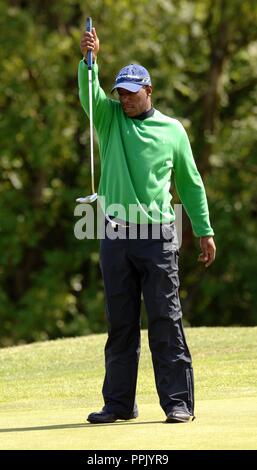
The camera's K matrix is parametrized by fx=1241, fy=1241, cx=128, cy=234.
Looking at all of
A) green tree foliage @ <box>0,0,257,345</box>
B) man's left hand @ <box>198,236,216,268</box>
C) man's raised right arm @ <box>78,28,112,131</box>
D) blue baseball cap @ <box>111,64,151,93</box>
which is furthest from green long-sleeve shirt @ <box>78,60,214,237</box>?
green tree foliage @ <box>0,0,257,345</box>

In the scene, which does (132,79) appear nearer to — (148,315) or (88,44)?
(88,44)

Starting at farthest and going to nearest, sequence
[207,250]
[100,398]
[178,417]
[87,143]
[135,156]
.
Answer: [87,143] < [100,398] < [207,250] < [135,156] < [178,417]

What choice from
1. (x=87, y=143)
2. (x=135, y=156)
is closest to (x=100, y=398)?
(x=135, y=156)

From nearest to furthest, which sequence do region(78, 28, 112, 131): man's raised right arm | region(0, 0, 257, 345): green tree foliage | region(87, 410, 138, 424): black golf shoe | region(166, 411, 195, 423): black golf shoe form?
region(166, 411, 195, 423): black golf shoe < region(87, 410, 138, 424): black golf shoe < region(78, 28, 112, 131): man's raised right arm < region(0, 0, 257, 345): green tree foliage

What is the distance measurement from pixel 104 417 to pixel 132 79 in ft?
5.98

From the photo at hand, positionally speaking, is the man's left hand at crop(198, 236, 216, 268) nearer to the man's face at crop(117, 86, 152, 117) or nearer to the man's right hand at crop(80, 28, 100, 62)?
the man's face at crop(117, 86, 152, 117)

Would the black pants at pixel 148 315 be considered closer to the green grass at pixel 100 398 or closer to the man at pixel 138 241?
the man at pixel 138 241

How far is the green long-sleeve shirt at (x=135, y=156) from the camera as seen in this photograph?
261 inches

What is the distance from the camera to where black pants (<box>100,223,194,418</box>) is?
6664mm

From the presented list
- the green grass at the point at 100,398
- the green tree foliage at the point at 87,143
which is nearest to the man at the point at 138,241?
the green grass at the point at 100,398

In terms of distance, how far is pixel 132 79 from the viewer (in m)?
6.66

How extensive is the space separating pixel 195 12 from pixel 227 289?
573 cm

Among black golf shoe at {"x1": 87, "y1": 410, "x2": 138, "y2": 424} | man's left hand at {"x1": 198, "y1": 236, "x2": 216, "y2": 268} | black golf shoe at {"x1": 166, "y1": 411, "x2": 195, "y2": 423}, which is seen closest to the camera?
black golf shoe at {"x1": 166, "y1": 411, "x2": 195, "y2": 423}

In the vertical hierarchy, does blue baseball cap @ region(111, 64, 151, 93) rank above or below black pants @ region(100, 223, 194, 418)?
above
